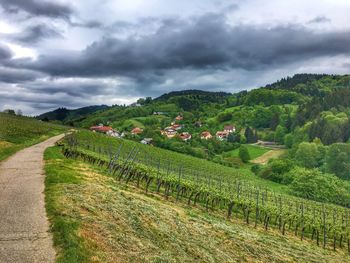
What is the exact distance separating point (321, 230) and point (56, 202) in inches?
1317

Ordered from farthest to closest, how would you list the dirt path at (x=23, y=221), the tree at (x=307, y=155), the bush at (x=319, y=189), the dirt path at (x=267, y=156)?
the dirt path at (x=267, y=156) → the tree at (x=307, y=155) → the bush at (x=319, y=189) → the dirt path at (x=23, y=221)

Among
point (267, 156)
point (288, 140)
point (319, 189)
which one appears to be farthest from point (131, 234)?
point (288, 140)

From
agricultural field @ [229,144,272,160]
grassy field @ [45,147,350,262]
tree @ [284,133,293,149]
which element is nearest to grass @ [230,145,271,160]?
agricultural field @ [229,144,272,160]

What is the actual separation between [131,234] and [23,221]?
5.45 meters

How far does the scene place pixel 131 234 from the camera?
18.6 metres

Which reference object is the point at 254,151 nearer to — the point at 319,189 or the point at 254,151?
the point at 254,151

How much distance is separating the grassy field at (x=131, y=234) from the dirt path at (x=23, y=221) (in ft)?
1.70

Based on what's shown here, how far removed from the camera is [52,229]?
54.5 feet

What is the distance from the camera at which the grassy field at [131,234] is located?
15.4 meters

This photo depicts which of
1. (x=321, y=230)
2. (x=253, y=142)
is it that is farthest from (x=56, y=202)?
(x=253, y=142)

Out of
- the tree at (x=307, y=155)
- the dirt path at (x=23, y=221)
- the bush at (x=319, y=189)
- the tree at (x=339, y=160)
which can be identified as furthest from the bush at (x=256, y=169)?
the dirt path at (x=23, y=221)

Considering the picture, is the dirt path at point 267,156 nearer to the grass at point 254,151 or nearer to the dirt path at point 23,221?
the grass at point 254,151

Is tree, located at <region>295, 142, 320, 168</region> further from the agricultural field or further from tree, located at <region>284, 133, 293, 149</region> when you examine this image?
tree, located at <region>284, 133, 293, 149</region>

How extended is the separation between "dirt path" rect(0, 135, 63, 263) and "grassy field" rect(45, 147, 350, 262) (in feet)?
1.70
